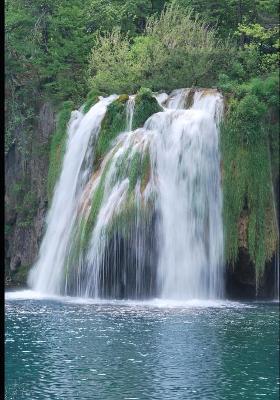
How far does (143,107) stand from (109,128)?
1.32m

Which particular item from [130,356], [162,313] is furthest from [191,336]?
[162,313]

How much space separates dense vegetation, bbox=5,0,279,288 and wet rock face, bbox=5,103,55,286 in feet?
1.40

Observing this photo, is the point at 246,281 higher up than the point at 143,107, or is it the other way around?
the point at 143,107

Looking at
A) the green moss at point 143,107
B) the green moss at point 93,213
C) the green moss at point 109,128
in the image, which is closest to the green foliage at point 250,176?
the green moss at point 143,107

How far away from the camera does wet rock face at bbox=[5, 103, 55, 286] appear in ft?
85.8

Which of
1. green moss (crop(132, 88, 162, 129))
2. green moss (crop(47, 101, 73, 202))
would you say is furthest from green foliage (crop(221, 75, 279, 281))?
green moss (crop(47, 101, 73, 202))

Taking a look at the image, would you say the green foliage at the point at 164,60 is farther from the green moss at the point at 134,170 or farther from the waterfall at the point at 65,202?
A: the green moss at the point at 134,170

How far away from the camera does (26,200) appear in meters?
27.0

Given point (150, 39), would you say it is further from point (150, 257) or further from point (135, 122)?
point (150, 257)

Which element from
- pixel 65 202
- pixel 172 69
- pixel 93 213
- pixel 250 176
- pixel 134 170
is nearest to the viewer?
pixel 250 176

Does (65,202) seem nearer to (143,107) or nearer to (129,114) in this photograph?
(129,114)

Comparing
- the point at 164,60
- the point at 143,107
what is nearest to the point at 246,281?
the point at 143,107

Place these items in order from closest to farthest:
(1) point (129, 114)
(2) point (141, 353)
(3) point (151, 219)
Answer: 1. (2) point (141, 353)
2. (3) point (151, 219)
3. (1) point (129, 114)

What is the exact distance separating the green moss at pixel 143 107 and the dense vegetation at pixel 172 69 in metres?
0.11
